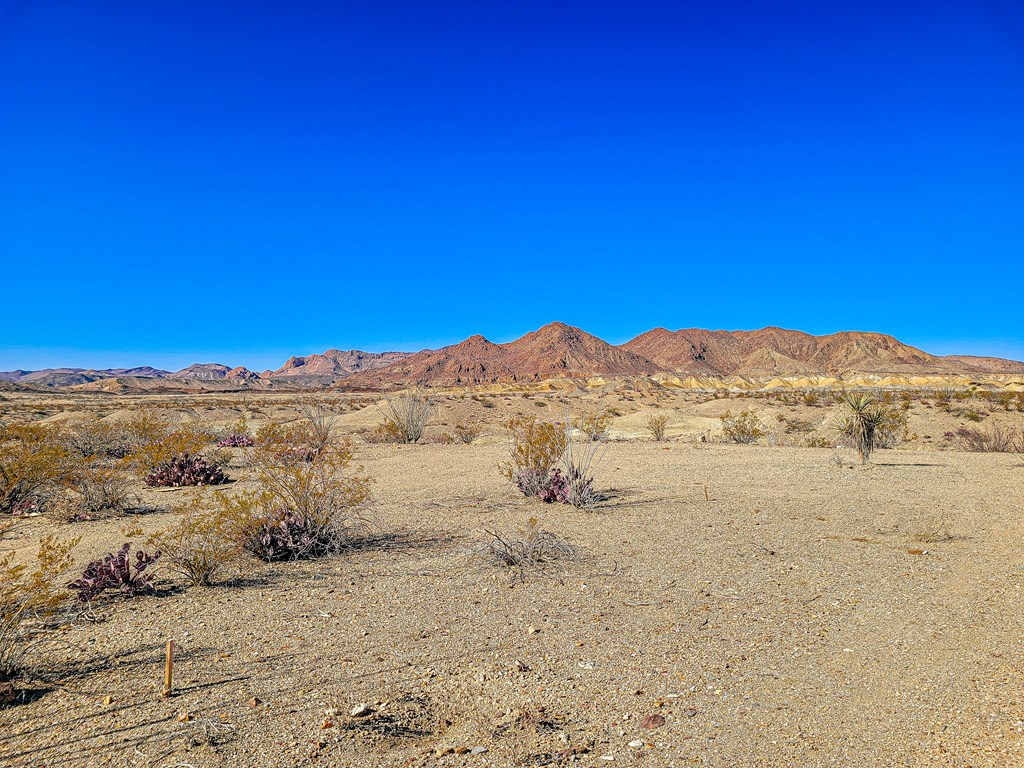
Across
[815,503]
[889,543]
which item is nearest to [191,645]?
[889,543]

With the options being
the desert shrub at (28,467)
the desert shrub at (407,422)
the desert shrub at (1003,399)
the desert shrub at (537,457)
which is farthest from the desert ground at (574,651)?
the desert shrub at (1003,399)

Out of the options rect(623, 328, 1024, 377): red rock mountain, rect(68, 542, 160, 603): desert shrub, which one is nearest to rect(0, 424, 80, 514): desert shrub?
rect(68, 542, 160, 603): desert shrub

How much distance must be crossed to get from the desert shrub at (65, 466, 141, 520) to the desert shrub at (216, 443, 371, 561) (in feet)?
10.5

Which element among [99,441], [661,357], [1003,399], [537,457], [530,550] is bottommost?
[530,550]

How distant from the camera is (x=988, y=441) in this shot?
18.5 meters

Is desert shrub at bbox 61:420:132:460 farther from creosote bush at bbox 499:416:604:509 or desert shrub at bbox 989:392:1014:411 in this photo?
desert shrub at bbox 989:392:1014:411

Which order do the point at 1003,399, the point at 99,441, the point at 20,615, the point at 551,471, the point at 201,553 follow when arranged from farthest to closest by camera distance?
the point at 1003,399, the point at 99,441, the point at 551,471, the point at 201,553, the point at 20,615

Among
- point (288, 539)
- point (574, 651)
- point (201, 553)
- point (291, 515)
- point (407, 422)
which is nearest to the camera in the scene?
point (574, 651)

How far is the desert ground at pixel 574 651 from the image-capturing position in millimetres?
3365

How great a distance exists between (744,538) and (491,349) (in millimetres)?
158434

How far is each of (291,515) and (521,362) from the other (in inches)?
5698

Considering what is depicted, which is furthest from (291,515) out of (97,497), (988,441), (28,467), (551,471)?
(988,441)

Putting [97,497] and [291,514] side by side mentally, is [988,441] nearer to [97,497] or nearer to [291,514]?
[291,514]

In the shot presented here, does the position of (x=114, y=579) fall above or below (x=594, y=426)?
below
